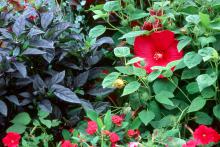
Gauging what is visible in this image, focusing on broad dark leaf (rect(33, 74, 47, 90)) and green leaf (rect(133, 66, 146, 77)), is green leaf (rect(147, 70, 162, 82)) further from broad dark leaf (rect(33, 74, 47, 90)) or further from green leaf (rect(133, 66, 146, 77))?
broad dark leaf (rect(33, 74, 47, 90))

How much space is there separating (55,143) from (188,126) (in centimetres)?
54

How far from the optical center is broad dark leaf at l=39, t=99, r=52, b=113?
5.93ft

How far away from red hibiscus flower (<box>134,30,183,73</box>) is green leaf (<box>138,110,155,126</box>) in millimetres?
196

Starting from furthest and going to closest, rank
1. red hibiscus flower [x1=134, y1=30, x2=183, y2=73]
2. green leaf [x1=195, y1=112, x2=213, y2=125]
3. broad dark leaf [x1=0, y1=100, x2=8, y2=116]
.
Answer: red hibiscus flower [x1=134, y1=30, x2=183, y2=73]
green leaf [x1=195, y1=112, x2=213, y2=125]
broad dark leaf [x1=0, y1=100, x2=8, y2=116]

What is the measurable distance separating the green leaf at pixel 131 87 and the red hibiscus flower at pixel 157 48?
0.14m

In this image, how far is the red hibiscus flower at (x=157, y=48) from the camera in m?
1.98

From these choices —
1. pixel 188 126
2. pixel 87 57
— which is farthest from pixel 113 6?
pixel 188 126

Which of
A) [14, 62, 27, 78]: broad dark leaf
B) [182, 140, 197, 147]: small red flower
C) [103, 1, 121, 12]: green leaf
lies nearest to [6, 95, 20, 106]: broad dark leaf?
[14, 62, 27, 78]: broad dark leaf

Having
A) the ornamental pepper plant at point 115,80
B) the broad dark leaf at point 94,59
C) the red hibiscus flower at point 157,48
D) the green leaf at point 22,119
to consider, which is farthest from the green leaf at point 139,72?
the green leaf at point 22,119

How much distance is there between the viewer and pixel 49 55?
1878 millimetres

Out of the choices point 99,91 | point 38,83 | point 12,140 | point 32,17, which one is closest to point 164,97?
point 99,91

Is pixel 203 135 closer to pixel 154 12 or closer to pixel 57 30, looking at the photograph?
pixel 154 12

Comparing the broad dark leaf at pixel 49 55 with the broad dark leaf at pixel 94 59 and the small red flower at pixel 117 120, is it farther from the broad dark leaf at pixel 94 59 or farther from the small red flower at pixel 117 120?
the small red flower at pixel 117 120

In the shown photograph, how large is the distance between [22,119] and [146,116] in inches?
18.6
